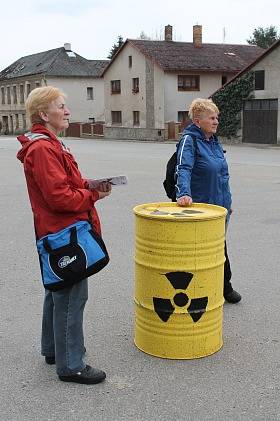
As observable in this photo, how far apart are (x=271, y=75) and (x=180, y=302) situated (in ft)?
95.7

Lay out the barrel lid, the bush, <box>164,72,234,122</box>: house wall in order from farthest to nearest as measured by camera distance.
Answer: <box>164,72,234,122</box>: house wall < the bush < the barrel lid

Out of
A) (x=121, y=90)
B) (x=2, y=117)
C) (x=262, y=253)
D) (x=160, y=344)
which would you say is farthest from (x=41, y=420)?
(x=2, y=117)

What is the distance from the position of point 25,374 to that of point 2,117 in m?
66.8

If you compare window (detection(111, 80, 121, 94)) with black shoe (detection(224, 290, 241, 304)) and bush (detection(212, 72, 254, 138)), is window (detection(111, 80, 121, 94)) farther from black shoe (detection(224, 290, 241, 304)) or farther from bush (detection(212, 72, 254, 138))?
black shoe (detection(224, 290, 241, 304))

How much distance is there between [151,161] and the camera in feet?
64.9

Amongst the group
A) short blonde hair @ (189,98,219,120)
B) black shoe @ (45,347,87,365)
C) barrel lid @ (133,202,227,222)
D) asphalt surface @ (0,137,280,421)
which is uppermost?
short blonde hair @ (189,98,219,120)

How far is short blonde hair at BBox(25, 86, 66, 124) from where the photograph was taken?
3125 millimetres

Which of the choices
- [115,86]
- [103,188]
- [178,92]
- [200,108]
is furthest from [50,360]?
[115,86]

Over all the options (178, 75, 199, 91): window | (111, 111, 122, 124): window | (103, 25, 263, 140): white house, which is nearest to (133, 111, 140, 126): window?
(103, 25, 263, 140): white house

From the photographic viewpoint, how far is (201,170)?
4.37m

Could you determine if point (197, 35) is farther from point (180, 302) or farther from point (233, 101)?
point (180, 302)

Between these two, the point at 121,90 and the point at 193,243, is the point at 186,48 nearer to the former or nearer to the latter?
the point at 121,90

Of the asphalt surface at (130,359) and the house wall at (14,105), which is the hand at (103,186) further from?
the house wall at (14,105)

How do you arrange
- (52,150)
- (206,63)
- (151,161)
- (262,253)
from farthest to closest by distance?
(206,63)
(151,161)
(262,253)
(52,150)
